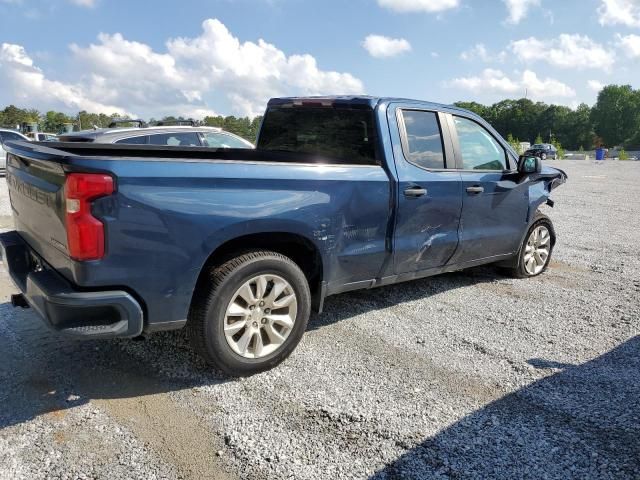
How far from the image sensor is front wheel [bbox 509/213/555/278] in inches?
223

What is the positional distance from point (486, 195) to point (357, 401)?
259cm

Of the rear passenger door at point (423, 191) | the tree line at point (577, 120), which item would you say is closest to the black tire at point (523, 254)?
the rear passenger door at point (423, 191)

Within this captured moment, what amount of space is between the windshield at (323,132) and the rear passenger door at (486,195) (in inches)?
39.6

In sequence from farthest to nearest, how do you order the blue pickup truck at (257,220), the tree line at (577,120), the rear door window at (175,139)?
the tree line at (577,120) → the rear door window at (175,139) → the blue pickup truck at (257,220)

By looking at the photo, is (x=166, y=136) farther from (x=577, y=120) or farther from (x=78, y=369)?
(x=577, y=120)

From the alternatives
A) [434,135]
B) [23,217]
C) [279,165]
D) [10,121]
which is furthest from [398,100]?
[10,121]

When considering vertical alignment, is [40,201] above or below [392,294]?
above

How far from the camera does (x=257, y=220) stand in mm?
3207

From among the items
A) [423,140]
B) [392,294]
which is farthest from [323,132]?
[392,294]

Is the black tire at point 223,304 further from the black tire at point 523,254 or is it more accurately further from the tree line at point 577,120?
the tree line at point 577,120

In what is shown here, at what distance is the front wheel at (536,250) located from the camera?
18.6ft

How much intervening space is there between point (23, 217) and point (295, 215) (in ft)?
6.27

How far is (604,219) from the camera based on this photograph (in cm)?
1034

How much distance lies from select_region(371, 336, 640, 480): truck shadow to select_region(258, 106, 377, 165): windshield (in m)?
2.05
